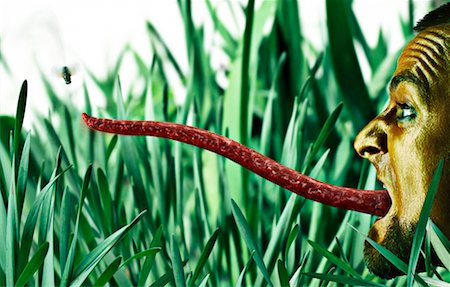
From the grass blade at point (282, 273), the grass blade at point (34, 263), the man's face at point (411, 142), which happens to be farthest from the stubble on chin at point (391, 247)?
the grass blade at point (34, 263)

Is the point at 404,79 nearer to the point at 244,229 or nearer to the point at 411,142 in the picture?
the point at 411,142

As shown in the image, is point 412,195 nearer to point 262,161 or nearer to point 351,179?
point 262,161

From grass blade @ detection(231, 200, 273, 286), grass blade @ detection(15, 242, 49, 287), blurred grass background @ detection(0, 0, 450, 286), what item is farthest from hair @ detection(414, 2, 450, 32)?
grass blade @ detection(15, 242, 49, 287)

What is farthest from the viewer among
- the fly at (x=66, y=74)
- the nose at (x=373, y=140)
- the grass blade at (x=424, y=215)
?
the fly at (x=66, y=74)

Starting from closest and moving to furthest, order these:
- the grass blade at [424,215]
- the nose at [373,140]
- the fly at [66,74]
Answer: the grass blade at [424,215]
the nose at [373,140]
the fly at [66,74]

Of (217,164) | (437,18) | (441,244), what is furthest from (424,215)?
(217,164)

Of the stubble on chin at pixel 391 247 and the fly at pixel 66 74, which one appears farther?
the fly at pixel 66 74

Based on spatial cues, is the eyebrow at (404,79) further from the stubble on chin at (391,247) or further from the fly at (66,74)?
the fly at (66,74)

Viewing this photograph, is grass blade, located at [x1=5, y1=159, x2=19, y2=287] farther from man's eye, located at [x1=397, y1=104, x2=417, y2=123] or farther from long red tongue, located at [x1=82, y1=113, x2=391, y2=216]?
man's eye, located at [x1=397, y1=104, x2=417, y2=123]
